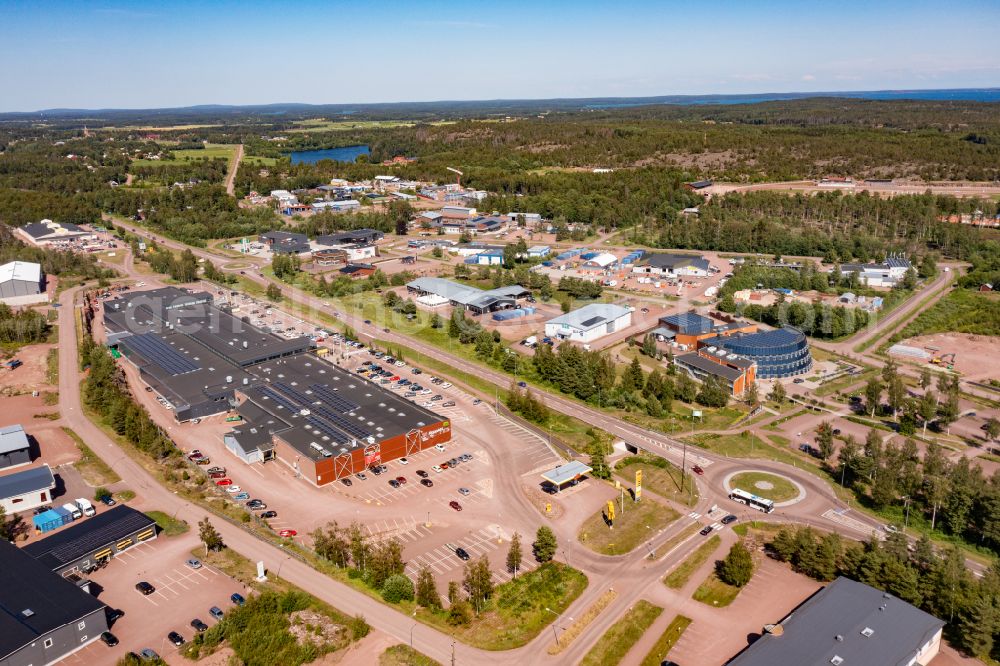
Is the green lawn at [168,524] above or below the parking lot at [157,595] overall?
above

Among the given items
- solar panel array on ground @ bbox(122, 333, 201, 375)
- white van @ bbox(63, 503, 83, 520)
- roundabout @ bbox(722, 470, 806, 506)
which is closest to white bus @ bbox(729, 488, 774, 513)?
roundabout @ bbox(722, 470, 806, 506)

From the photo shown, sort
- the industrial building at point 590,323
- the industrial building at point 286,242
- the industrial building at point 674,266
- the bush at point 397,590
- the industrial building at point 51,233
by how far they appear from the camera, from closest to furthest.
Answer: the bush at point 397,590
the industrial building at point 590,323
the industrial building at point 674,266
the industrial building at point 286,242
the industrial building at point 51,233

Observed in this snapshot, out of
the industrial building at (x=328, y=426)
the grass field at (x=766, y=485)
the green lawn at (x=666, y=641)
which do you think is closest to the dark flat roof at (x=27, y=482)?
the industrial building at (x=328, y=426)

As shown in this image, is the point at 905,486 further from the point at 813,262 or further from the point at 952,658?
the point at 813,262

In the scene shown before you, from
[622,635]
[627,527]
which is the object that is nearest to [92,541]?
[622,635]

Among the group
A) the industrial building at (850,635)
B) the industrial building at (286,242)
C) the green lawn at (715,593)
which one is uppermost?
the industrial building at (286,242)

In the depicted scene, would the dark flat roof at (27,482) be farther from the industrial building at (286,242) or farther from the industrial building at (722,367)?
the industrial building at (286,242)
